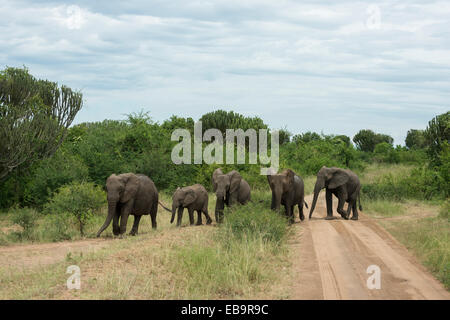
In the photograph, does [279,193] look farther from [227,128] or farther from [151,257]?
[227,128]

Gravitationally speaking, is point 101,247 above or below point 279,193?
below

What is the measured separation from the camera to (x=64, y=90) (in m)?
31.2

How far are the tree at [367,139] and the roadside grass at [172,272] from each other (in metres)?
76.8

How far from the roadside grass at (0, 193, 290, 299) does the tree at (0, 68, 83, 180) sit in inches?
560

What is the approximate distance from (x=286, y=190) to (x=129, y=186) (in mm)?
5149

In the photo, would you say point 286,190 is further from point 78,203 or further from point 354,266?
point 78,203

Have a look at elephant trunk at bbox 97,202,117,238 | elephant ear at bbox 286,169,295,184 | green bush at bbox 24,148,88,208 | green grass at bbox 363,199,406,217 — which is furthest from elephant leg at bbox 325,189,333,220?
green bush at bbox 24,148,88,208

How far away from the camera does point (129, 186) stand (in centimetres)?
1584

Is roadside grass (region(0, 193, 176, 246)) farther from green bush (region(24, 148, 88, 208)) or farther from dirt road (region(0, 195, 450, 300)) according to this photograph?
green bush (region(24, 148, 88, 208))

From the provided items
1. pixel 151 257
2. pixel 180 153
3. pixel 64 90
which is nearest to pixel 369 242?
pixel 151 257

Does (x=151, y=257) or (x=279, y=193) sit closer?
(x=151, y=257)

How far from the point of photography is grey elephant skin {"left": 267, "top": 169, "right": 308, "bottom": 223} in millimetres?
Result: 16266

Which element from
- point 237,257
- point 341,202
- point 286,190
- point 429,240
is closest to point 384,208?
point 341,202
